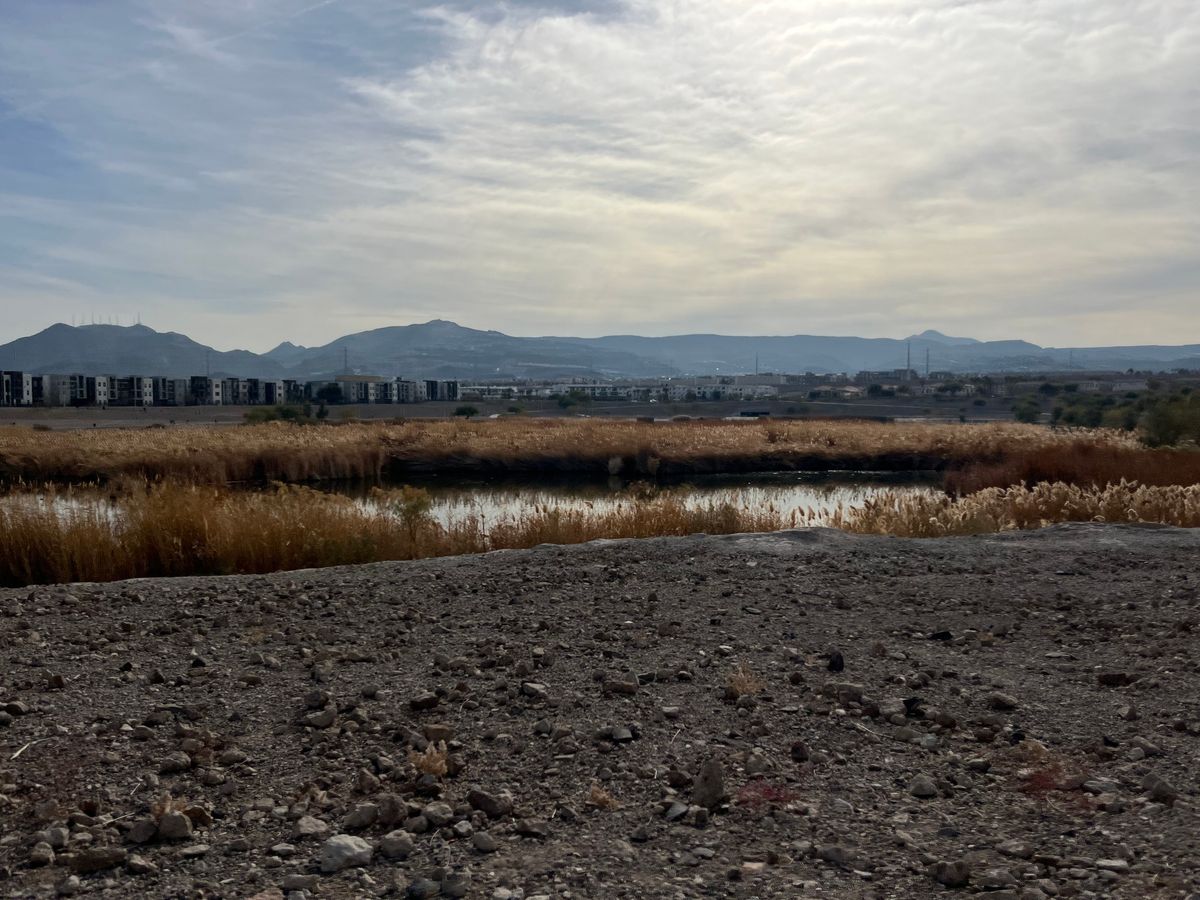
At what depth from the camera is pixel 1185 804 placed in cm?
394

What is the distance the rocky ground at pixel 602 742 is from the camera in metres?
3.52

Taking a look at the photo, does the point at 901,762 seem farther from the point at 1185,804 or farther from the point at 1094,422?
the point at 1094,422

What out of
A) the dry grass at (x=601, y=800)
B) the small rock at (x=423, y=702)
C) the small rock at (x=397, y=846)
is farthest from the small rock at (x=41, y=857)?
the dry grass at (x=601, y=800)

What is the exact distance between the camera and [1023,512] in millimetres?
14086

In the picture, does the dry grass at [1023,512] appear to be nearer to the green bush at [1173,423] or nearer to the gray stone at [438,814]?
the gray stone at [438,814]

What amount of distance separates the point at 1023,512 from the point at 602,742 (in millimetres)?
11067

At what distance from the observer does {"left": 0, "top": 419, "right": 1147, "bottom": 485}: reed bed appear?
3128 cm

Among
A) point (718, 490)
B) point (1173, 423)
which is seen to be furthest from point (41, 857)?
point (1173, 423)

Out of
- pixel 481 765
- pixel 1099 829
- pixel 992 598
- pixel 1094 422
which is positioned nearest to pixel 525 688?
pixel 481 765

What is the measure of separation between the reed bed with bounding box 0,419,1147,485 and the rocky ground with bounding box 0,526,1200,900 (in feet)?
72.0

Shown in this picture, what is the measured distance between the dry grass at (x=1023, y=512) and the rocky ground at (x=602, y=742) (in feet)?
16.5

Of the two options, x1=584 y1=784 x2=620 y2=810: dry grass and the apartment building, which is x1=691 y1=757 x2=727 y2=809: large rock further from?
the apartment building

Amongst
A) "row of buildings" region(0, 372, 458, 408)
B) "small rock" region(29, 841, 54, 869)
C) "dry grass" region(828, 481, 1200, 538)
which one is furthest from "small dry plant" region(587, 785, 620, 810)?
"row of buildings" region(0, 372, 458, 408)

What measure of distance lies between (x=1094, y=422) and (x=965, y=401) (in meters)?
42.6
